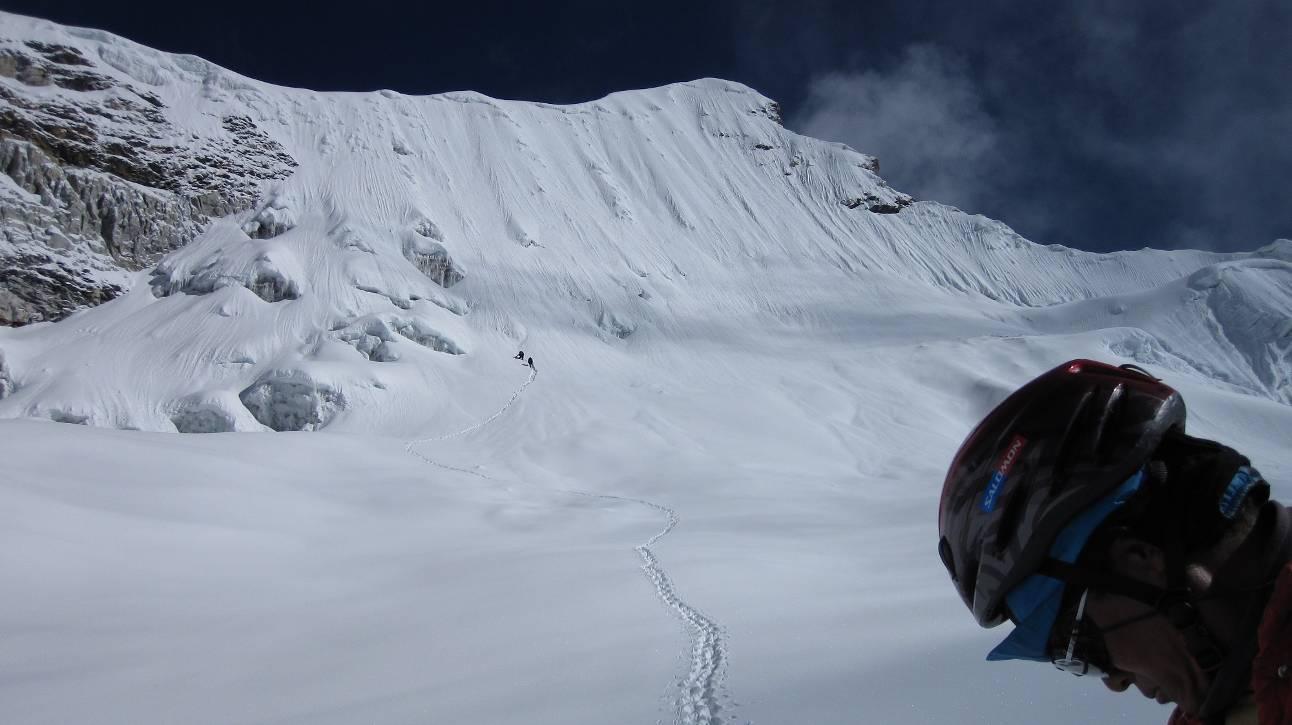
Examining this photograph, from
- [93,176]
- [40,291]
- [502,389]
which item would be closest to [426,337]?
[502,389]

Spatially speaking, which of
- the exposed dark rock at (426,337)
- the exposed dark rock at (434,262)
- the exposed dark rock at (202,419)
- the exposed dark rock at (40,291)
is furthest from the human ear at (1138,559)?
the exposed dark rock at (40,291)

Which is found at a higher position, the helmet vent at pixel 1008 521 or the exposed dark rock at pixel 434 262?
the exposed dark rock at pixel 434 262

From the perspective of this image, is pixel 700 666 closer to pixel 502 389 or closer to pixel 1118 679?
pixel 1118 679

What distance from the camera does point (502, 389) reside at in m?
39.1

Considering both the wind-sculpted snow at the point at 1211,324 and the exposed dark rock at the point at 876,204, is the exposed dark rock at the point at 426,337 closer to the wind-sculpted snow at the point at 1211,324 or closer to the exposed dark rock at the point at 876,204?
the wind-sculpted snow at the point at 1211,324

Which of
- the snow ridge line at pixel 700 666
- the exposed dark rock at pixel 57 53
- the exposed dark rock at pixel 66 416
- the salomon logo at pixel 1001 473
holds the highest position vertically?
the exposed dark rock at pixel 57 53

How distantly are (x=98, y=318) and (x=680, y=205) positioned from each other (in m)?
51.6

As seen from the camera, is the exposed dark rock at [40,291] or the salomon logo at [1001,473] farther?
the exposed dark rock at [40,291]

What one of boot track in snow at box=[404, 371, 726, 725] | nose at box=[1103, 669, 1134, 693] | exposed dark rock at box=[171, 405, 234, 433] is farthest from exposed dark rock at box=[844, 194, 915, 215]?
nose at box=[1103, 669, 1134, 693]

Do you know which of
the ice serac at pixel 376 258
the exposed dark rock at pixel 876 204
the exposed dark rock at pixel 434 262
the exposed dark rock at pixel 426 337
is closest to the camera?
the ice serac at pixel 376 258

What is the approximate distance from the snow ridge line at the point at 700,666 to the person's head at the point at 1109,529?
2419 millimetres

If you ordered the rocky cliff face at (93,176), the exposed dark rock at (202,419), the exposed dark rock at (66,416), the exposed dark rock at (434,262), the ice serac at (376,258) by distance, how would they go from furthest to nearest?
the exposed dark rock at (434,262)
the rocky cliff face at (93,176)
the ice serac at (376,258)
the exposed dark rock at (202,419)
the exposed dark rock at (66,416)

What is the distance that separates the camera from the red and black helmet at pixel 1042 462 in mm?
1372

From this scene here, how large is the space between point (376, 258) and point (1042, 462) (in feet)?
179
